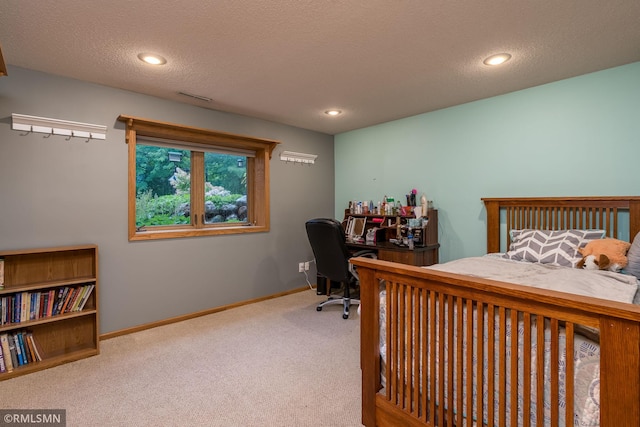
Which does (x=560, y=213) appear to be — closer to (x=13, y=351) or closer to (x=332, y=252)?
(x=332, y=252)

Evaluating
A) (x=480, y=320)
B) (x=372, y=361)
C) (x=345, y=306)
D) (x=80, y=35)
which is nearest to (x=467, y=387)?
Result: (x=480, y=320)

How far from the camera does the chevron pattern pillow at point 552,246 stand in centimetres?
234

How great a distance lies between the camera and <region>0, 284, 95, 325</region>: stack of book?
230 cm

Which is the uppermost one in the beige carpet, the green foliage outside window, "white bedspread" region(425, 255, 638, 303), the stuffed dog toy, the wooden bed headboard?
the green foliage outside window

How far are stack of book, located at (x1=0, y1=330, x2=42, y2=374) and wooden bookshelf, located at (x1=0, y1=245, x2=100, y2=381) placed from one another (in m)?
0.03

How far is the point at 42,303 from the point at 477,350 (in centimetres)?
304

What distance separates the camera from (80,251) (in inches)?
105

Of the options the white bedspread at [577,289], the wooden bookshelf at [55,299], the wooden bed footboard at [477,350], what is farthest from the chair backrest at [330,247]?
the wooden bookshelf at [55,299]

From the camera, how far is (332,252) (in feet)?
10.8

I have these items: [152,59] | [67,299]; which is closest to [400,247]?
[152,59]

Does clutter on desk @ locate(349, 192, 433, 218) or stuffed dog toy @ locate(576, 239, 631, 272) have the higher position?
clutter on desk @ locate(349, 192, 433, 218)

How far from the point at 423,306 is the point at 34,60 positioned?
125 inches

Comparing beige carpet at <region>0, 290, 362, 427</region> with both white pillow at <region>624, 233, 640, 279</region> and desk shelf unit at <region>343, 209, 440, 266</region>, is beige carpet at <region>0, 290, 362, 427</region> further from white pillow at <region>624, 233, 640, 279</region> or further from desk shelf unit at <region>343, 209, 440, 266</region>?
white pillow at <region>624, 233, 640, 279</region>

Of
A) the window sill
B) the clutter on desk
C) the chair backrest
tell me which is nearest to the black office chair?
the chair backrest
